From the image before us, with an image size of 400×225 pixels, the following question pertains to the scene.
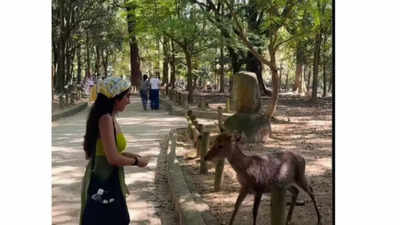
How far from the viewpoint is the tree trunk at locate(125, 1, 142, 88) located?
358 centimetres

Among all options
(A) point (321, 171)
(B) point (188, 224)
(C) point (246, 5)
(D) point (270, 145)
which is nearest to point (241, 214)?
(B) point (188, 224)

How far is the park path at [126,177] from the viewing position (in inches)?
134

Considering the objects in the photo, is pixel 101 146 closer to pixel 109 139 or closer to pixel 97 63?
pixel 109 139

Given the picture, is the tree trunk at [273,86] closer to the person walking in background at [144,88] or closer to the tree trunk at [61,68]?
the person walking in background at [144,88]

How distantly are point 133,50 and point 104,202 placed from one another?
65.3 inches

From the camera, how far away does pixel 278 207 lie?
8.68ft

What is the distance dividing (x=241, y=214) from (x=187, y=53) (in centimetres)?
274

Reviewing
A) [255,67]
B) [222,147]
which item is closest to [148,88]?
[222,147]

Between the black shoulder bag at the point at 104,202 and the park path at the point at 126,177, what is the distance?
0.81 metres

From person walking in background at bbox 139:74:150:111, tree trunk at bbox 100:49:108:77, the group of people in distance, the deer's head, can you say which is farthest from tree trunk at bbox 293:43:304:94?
tree trunk at bbox 100:49:108:77

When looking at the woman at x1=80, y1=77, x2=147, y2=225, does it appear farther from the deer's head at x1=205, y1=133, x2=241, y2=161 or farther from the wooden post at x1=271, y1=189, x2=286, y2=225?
the wooden post at x1=271, y1=189, x2=286, y2=225

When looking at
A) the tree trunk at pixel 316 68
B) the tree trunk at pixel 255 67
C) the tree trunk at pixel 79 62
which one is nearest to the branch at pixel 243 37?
the tree trunk at pixel 255 67

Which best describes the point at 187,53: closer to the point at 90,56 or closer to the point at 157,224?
the point at 90,56

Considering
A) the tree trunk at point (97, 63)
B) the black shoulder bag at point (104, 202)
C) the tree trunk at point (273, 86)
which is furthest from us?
the tree trunk at point (273, 86)
